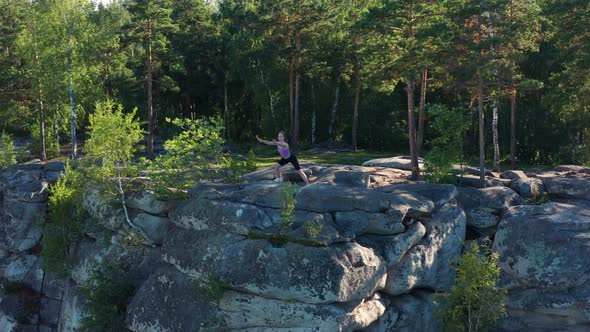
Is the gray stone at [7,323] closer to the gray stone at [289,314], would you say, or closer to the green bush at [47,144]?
the gray stone at [289,314]

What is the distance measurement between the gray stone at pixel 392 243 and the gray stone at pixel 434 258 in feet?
1.03

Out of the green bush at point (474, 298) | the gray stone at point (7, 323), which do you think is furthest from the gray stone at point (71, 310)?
the green bush at point (474, 298)

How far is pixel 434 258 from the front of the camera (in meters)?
18.1

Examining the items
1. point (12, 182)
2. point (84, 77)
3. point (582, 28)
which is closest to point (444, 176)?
point (582, 28)

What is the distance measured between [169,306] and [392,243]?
6686mm

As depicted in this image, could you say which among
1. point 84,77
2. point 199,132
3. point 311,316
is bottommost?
point 311,316

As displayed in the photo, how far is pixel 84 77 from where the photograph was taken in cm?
3222

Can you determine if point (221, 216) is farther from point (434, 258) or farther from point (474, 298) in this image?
point (474, 298)

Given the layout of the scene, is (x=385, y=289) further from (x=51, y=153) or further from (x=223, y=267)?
(x=51, y=153)

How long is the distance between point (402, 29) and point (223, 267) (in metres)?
11.5

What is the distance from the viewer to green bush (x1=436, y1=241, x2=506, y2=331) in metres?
14.6

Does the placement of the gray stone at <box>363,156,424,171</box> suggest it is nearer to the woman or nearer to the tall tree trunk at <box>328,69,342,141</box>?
the woman

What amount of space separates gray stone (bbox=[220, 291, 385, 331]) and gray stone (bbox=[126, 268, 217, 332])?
2.01 ft

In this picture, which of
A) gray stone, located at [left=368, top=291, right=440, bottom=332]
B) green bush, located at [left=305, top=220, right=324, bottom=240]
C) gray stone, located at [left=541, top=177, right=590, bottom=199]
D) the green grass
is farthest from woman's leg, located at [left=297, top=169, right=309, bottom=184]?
the green grass
